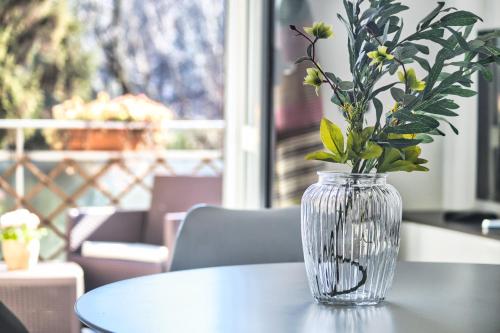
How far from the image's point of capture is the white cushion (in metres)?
3.63

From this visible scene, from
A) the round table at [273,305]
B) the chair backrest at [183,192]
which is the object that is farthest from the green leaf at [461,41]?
the chair backrest at [183,192]

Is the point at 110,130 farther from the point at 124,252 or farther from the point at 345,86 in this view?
the point at 345,86

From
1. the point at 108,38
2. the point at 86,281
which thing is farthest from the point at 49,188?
the point at 108,38

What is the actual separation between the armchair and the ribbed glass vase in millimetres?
2279

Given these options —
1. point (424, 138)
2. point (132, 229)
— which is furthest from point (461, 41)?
point (132, 229)

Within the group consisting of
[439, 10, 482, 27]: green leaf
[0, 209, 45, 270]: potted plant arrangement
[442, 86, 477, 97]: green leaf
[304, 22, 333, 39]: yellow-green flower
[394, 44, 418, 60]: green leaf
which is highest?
[439, 10, 482, 27]: green leaf

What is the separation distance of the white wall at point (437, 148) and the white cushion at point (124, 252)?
1000 mm

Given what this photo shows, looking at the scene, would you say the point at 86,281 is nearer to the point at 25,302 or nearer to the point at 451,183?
the point at 25,302

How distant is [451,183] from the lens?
2.96m

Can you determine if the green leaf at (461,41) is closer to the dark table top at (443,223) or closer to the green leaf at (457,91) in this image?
the green leaf at (457,91)

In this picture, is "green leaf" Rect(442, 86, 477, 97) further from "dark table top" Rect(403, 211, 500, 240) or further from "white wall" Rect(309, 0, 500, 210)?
"white wall" Rect(309, 0, 500, 210)

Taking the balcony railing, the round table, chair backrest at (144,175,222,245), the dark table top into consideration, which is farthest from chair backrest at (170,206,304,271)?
the balcony railing

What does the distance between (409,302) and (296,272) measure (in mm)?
312

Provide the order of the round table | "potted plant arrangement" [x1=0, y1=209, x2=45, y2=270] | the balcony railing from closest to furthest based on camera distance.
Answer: the round table
"potted plant arrangement" [x1=0, y1=209, x2=45, y2=270]
the balcony railing
